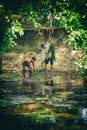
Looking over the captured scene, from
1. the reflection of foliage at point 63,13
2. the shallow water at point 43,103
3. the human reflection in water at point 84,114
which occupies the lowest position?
the human reflection in water at point 84,114

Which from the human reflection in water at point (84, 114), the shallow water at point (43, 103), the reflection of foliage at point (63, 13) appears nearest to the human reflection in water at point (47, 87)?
the shallow water at point (43, 103)

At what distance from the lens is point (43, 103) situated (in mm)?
13266

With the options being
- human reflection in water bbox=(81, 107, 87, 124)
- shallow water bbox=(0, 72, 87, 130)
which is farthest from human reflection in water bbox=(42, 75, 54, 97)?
human reflection in water bbox=(81, 107, 87, 124)

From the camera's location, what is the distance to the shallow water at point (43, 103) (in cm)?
1056

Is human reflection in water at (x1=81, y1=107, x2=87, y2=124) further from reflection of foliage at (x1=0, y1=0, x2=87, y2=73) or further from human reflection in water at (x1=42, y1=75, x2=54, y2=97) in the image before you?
human reflection in water at (x1=42, y1=75, x2=54, y2=97)

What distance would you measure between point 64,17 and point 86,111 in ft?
9.77

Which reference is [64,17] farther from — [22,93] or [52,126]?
[22,93]

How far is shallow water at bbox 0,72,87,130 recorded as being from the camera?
416 inches

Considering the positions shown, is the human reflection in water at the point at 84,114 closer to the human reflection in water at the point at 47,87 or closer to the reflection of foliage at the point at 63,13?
Result: the reflection of foliage at the point at 63,13

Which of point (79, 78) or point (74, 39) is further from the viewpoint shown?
point (79, 78)

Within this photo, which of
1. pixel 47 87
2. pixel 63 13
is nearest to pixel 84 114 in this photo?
pixel 63 13

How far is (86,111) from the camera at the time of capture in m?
12.1

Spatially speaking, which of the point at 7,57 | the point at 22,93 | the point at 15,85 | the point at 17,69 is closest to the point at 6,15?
the point at 22,93

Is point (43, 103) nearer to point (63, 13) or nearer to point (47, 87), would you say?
point (63, 13)
